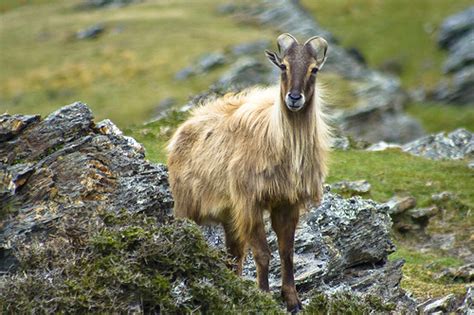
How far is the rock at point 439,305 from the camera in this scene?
12750 mm

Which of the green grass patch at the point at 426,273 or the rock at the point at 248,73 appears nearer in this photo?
the green grass patch at the point at 426,273

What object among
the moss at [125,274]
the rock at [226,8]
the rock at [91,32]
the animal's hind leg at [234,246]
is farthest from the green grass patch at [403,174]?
the rock at [226,8]

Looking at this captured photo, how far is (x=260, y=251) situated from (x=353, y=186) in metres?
10.2

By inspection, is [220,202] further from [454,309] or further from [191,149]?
[454,309]

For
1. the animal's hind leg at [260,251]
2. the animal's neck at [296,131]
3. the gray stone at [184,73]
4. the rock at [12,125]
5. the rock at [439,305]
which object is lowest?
the gray stone at [184,73]

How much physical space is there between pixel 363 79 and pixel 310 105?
57.5 m

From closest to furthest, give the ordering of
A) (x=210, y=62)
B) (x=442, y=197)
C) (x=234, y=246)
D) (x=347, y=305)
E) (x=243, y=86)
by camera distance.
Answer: (x=347, y=305)
(x=234, y=246)
(x=442, y=197)
(x=243, y=86)
(x=210, y=62)

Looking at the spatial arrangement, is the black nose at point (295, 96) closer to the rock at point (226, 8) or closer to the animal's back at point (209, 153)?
the animal's back at point (209, 153)

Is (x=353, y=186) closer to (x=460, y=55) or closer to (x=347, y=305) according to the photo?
(x=347, y=305)

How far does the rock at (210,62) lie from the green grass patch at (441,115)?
1693cm

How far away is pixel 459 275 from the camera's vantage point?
16469 millimetres

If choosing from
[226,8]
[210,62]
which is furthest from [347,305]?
[226,8]

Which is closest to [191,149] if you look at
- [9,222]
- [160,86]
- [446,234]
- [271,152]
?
[271,152]

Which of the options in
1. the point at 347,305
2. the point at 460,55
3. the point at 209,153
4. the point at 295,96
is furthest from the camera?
the point at 460,55
